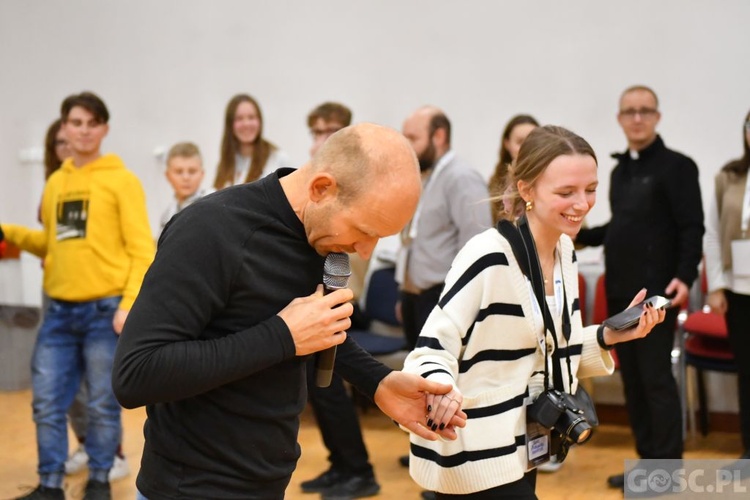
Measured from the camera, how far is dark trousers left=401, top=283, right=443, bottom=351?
196 inches

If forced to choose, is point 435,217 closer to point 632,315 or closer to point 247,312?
point 632,315

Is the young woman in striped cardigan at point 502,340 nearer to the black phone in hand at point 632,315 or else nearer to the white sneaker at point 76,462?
the black phone in hand at point 632,315

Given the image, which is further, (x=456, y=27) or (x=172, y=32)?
(x=172, y=32)

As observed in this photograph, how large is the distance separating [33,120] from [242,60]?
2.07m

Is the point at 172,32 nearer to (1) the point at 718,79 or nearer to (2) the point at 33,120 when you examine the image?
(2) the point at 33,120

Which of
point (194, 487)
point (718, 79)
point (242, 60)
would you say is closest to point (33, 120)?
point (242, 60)

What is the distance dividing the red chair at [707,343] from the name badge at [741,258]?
0.54 m

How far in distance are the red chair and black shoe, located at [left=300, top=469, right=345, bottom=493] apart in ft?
7.27

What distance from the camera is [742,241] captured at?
4973 mm

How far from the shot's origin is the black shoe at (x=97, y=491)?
4496 millimetres

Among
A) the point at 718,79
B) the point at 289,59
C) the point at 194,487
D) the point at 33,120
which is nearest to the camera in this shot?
the point at 194,487

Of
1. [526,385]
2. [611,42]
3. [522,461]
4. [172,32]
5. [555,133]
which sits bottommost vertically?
[522,461]

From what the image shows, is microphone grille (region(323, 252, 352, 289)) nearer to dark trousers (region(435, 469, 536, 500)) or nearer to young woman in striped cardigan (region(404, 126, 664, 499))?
young woman in striped cardigan (region(404, 126, 664, 499))

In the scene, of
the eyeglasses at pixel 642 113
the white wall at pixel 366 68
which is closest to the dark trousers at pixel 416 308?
the eyeglasses at pixel 642 113
